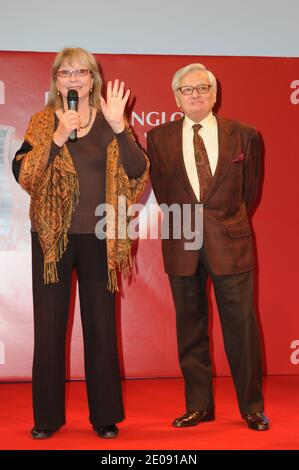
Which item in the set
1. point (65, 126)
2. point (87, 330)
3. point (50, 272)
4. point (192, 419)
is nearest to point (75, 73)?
point (65, 126)

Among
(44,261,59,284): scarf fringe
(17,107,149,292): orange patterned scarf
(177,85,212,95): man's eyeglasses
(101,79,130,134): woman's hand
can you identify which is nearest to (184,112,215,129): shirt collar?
(177,85,212,95): man's eyeglasses

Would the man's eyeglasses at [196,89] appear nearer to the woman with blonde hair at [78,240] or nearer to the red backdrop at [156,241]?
the woman with blonde hair at [78,240]

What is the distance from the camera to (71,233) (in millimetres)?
3109

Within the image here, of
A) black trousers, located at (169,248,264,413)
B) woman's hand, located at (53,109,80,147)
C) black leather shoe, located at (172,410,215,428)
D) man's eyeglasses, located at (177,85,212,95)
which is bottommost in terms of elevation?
black leather shoe, located at (172,410,215,428)

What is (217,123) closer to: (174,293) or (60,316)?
(174,293)

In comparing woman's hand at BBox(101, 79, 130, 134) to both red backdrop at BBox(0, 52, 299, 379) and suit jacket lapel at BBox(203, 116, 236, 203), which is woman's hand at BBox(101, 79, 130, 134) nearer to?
suit jacket lapel at BBox(203, 116, 236, 203)

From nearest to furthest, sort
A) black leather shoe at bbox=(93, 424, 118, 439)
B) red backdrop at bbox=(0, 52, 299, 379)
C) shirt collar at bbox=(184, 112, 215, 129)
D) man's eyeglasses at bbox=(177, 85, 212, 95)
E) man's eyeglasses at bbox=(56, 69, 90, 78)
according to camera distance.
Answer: man's eyeglasses at bbox=(56, 69, 90, 78) → black leather shoe at bbox=(93, 424, 118, 439) → man's eyeglasses at bbox=(177, 85, 212, 95) → shirt collar at bbox=(184, 112, 215, 129) → red backdrop at bbox=(0, 52, 299, 379)

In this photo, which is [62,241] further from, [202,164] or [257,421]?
[257,421]

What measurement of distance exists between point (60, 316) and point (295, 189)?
2092 millimetres

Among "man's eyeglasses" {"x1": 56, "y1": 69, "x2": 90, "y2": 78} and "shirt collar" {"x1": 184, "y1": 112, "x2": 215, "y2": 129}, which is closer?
"man's eyeglasses" {"x1": 56, "y1": 69, "x2": 90, "y2": 78}

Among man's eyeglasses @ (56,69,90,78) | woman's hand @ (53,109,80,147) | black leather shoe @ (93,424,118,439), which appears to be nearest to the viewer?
woman's hand @ (53,109,80,147)

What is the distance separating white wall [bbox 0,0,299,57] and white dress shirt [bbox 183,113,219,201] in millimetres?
1433

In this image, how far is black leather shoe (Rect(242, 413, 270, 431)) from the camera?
3.27 metres

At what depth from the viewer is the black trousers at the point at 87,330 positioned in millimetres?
Answer: 3111
